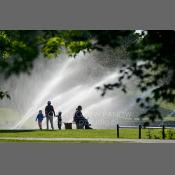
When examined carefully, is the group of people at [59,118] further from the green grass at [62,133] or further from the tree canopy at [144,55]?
the tree canopy at [144,55]

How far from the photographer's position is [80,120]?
44.2 feet

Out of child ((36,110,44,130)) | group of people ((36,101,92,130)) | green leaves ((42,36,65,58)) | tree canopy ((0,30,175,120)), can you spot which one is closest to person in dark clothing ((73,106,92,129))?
group of people ((36,101,92,130))

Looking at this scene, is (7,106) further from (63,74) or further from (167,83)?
(167,83)

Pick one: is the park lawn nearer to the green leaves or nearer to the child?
the child

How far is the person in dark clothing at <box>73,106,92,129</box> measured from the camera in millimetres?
13414

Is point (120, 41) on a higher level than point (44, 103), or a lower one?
higher

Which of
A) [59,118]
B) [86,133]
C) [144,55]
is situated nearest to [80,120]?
[86,133]

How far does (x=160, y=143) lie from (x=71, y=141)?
200cm

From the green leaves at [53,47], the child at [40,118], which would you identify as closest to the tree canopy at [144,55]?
the green leaves at [53,47]

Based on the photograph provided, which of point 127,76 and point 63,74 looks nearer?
point 127,76

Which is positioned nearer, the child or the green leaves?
the green leaves

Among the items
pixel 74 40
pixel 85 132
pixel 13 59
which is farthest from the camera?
pixel 85 132

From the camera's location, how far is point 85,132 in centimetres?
1345

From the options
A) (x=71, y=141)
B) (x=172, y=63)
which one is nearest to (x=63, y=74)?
(x=71, y=141)
